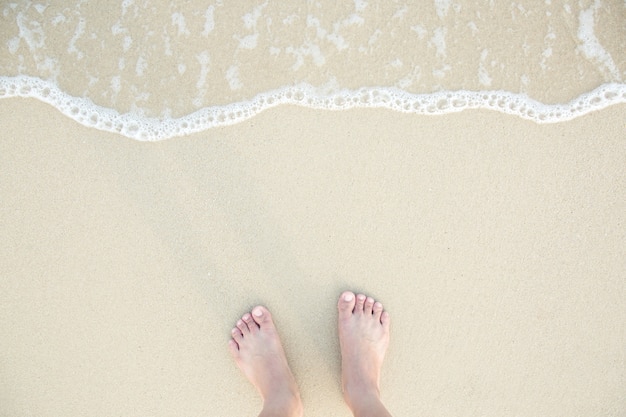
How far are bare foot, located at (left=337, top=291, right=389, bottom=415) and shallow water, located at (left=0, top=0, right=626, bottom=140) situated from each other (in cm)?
79

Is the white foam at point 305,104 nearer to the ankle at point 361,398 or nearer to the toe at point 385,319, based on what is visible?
the toe at point 385,319

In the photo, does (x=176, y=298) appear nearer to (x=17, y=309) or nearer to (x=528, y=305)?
(x=17, y=309)

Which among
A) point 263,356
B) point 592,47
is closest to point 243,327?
point 263,356

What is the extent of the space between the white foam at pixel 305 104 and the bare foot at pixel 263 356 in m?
0.79

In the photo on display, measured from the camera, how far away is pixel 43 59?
5.89ft

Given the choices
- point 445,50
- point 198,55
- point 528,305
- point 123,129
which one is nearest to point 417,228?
point 528,305

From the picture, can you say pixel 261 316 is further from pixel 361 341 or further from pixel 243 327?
pixel 361 341

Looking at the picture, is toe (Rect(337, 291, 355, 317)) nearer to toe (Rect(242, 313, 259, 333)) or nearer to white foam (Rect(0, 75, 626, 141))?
toe (Rect(242, 313, 259, 333))

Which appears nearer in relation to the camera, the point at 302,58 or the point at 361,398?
the point at 361,398

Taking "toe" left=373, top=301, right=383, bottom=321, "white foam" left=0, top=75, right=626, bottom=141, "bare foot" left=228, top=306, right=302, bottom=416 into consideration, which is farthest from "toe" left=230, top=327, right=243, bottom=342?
"white foam" left=0, top=75, right=626, bottom=141

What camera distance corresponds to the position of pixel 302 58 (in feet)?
5.81

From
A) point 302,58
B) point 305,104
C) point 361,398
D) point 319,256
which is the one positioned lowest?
point 361,398

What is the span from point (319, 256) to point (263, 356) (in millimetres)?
450

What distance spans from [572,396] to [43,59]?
8.30 feet
